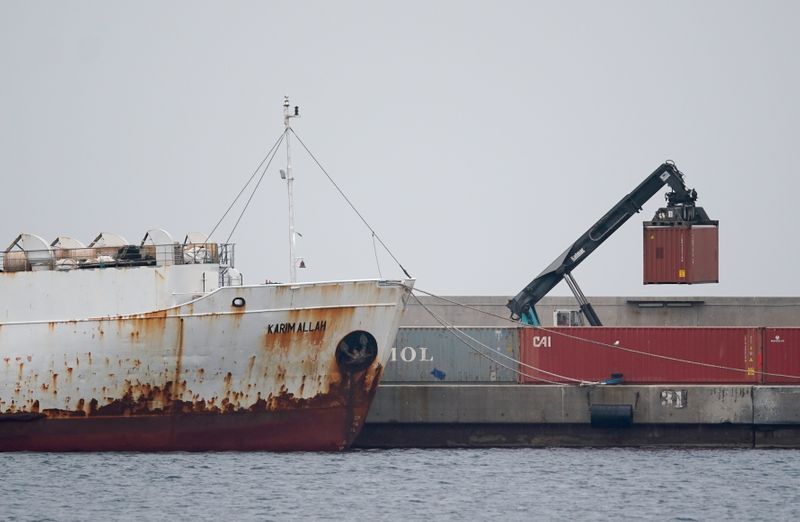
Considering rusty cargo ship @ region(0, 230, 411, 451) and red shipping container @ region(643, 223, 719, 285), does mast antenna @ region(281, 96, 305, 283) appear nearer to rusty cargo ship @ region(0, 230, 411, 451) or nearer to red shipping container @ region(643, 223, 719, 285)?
rusty cargo ship @ region(0, 230, 411, 451)

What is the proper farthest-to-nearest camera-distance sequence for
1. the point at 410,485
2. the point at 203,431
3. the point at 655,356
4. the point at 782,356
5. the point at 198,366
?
the point at 655,356 → the point at 782,356 → the point at 203,431 → the point at 198,366 → the point at 410,485

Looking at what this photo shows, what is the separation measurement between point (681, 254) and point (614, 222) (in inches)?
98.7

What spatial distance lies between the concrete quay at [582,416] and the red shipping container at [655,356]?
995 millimetres

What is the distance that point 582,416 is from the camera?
4728 cm

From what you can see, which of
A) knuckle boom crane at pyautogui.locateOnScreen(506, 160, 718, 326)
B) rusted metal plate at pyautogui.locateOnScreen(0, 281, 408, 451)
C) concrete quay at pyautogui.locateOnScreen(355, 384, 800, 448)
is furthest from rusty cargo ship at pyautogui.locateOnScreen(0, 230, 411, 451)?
knuckle boom crane at pyautogui.locateOnScreen(506, 160, 718, 326)

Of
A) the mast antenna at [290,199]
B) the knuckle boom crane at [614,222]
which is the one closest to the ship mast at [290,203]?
the mast antenna at [290,199]

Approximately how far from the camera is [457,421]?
47531 millimetres

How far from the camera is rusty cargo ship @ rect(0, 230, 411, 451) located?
4519cm

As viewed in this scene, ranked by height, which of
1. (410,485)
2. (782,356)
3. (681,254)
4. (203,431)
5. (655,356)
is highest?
(681,254)

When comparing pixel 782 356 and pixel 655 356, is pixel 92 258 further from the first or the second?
pixel 782 356

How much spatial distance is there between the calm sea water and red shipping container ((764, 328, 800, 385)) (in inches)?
91.6

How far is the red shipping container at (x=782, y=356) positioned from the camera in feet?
157

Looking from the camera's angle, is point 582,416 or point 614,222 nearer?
point 582,416

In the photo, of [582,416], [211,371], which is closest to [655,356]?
[582,416]
